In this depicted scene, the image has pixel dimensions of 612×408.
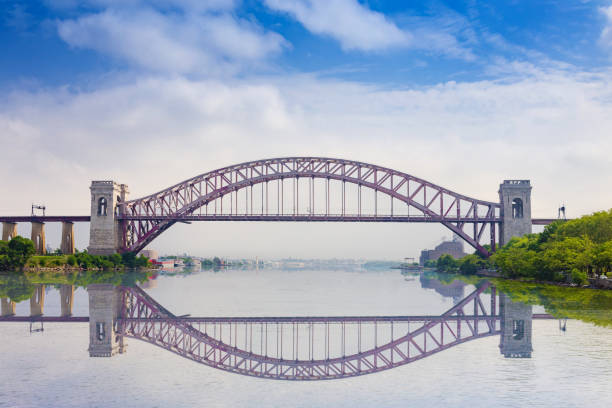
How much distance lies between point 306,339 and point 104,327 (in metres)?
6.80

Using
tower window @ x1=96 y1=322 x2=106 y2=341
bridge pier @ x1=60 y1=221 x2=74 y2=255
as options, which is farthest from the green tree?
tower window @ x1=96 y1=322 x2=106 y2=341

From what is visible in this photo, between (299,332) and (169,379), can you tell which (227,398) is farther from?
(299,332)

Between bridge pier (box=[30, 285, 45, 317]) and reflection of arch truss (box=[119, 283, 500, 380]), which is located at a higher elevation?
bridge pier (box=[30, 285, 45, 317])

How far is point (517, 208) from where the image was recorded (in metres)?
88.6

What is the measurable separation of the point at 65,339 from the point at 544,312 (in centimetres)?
1836

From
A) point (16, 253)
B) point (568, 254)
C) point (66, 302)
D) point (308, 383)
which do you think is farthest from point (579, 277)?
point (16, 253)

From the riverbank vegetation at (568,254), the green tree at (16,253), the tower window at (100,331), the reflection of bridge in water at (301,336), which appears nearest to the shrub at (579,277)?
the riverbank vegetation at (568,254)

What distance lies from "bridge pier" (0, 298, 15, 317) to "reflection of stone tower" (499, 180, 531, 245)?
69729mm

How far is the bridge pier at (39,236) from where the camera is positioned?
93688mm

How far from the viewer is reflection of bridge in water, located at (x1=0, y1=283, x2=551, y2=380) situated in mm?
15039

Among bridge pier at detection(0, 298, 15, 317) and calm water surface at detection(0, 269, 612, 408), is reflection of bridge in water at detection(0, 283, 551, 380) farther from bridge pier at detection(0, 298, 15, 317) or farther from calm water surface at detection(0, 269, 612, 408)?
calm water surface at detection(0, 269, 612, 408)

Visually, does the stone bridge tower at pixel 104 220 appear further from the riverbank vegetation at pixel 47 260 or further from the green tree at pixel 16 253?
the green tree at pixel 16 253

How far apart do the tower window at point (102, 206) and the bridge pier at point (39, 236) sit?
11.1 m

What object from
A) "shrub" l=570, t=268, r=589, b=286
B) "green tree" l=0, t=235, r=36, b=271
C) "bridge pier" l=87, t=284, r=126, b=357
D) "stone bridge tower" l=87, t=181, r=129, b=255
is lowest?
"bridge pier" l=87, t=284, r=126, b=357
